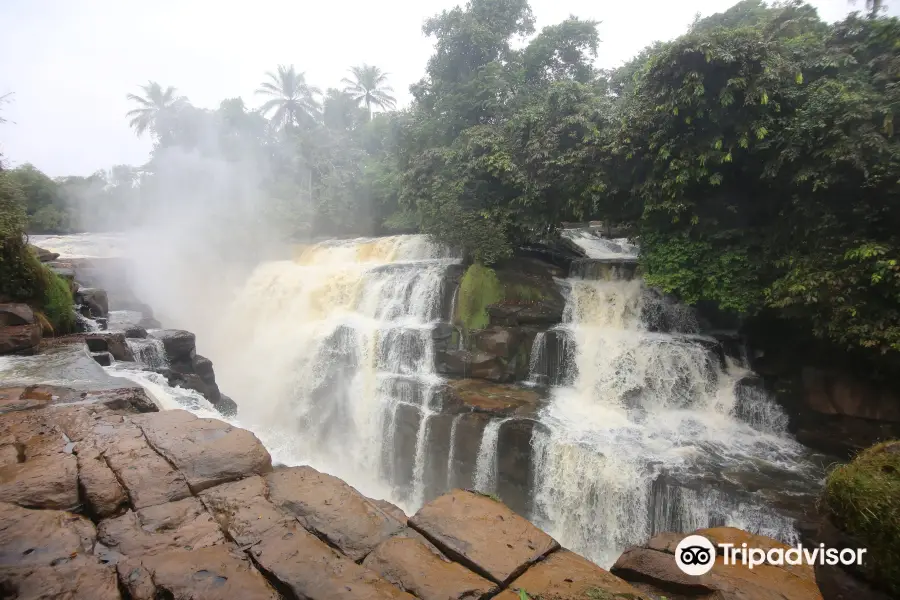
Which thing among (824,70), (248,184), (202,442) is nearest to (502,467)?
(202,442)

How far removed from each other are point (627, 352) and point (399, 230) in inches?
595

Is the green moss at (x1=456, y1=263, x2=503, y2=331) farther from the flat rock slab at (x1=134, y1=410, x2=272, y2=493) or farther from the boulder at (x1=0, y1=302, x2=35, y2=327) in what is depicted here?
the boulder at (x1=0, y1=302, x2=35, y2=327)

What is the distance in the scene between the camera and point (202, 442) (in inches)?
137

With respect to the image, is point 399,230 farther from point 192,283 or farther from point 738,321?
point 738,321

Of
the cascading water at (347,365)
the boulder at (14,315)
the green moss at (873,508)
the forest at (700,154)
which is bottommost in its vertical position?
the cascading water at (347,365)

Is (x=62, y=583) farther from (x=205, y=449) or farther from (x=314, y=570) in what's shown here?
(x=205, y=449)

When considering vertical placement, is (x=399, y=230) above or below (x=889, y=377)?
above

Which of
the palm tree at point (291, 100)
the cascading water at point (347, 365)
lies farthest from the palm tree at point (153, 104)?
the cascading water at point (347, 365)

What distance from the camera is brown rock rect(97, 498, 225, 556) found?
7.48 feet

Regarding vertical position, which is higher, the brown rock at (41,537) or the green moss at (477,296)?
the green moss at (477,296)

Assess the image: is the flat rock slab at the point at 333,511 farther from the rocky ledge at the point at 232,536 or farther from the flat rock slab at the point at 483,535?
the flat rock slab at the point at 483,535

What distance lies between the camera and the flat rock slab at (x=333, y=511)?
2.49 metres

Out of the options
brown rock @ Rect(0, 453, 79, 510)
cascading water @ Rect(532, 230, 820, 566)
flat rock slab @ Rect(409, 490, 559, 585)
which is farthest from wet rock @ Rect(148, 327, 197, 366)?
flat rock slab @ Rect(409, 490, 559, 585)

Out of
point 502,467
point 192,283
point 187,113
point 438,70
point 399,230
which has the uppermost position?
point 187,113
